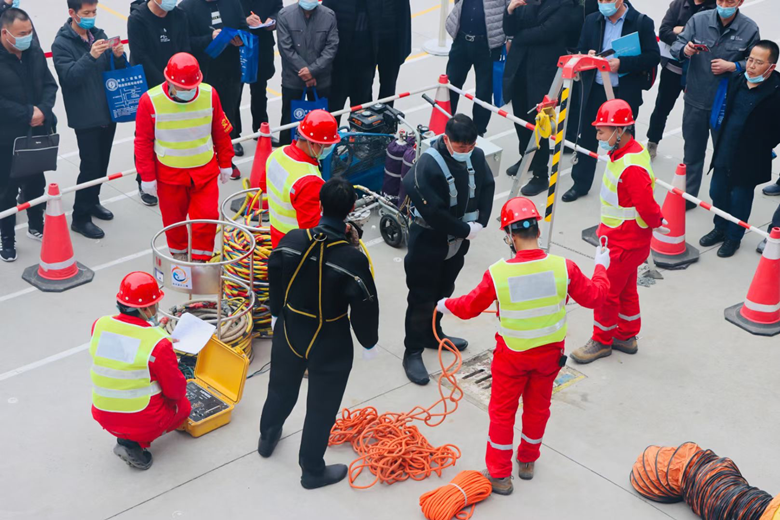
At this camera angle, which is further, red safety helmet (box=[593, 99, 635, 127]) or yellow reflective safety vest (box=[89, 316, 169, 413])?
red safety helmet (box=[593, 99, 635, 127])

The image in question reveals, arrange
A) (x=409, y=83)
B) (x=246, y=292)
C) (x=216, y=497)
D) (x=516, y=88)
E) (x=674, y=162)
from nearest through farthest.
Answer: (x=216, y=497) → (x=246, y=292) → (x=516, y=88) → (x=674, y=162) → (x=409, y=83)

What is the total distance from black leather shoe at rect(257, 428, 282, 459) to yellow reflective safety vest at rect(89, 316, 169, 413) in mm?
852

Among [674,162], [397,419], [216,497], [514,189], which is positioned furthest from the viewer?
[674,162]

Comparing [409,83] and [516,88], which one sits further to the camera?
[409,83]

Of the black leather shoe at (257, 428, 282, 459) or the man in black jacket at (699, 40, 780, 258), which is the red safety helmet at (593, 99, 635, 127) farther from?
the black leather shoe at (257, 428, 282, 459)

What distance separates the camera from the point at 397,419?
6551 millimetres

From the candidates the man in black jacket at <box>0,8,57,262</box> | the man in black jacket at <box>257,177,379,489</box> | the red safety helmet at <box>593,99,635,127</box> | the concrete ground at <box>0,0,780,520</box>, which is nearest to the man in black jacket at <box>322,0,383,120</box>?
the concrete ground at <box>0,0,780,520</box>

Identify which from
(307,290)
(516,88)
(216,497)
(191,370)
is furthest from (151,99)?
(516,88)

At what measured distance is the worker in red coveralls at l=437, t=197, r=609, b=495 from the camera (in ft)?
17.6

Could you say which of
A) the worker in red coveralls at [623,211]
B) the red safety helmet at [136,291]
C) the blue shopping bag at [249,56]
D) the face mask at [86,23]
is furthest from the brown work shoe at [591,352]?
the face mask at [86,23]

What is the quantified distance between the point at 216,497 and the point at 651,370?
360 cm

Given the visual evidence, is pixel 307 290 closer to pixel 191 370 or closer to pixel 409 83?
pixel 191 370

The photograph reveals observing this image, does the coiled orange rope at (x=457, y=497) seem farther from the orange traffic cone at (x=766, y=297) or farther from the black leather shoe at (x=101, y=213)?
the black leather shoe at (x=101, y=213)

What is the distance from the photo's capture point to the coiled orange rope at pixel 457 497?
5664 mm
